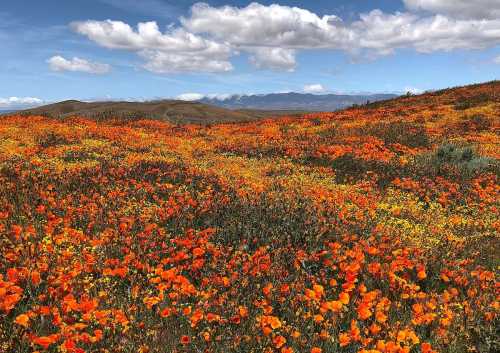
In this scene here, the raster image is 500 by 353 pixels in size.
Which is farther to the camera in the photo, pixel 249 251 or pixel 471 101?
pixel 471 101

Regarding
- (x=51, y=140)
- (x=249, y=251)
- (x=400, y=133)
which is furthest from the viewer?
(x=400, y=133)

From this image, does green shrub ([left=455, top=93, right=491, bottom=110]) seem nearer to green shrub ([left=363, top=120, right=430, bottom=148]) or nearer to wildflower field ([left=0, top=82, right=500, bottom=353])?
green shrub ([left=363, top=120, right=430, bottom=148])

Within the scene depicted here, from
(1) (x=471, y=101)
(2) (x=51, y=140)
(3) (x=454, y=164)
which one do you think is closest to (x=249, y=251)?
(3) (x=454, y=164)

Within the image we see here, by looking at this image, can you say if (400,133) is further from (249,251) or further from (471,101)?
(249,251)

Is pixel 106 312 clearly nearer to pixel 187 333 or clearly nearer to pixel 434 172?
pixel 187 333

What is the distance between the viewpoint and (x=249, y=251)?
7.94 meters

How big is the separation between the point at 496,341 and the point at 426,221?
6.11m

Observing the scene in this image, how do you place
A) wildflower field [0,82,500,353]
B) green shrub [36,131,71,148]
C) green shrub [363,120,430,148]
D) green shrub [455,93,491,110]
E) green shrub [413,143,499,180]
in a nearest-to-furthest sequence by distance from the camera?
1. wildflower field [0,82,500,353]
2. green shrub [413,143,499,180]
3. green shrub [36,131,71,148]
4. green shrub [363,120,430,148]
5. green shrub [455,93,491,110]

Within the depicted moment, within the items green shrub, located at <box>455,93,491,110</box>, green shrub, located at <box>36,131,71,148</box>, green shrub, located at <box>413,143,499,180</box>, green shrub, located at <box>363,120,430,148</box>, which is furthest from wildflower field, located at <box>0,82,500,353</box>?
green shrub, located at <box>455,93,491,110</box>

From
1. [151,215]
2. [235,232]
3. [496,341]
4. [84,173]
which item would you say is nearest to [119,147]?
[84,173]

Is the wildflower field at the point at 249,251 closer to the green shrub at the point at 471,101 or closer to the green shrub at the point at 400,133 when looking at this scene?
the green shrub at the point at 400,133

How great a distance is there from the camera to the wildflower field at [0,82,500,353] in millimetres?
5168

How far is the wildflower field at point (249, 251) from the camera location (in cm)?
517

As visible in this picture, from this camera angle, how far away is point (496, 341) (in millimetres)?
5102
